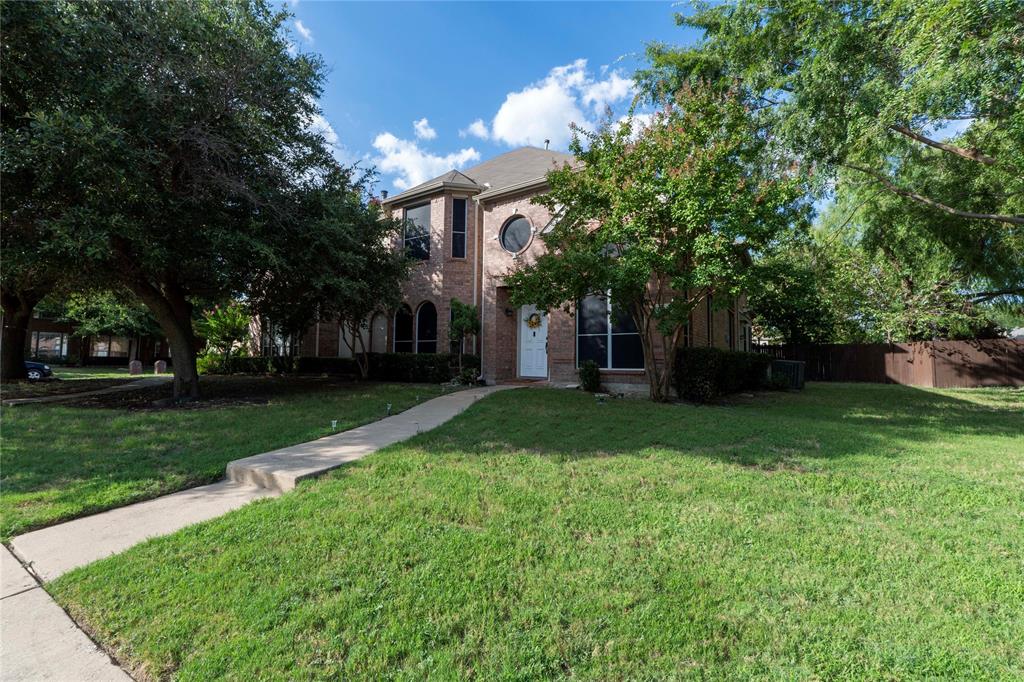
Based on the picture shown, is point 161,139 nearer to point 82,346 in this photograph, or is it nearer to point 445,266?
A: point 445,266

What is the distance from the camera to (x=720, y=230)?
7605 millimetres

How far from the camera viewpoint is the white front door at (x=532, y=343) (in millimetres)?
13281

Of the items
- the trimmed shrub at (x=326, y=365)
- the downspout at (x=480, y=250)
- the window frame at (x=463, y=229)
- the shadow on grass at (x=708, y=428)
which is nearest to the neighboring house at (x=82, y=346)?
the trimmed shrub at (x=326, y=365)

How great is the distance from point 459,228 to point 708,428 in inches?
408

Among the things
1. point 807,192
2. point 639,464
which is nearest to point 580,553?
point 639,464

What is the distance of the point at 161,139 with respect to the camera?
8289 millimetres

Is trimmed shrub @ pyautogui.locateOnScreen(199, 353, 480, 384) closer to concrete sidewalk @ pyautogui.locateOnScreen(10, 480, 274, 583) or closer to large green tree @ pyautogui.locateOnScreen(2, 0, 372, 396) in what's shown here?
large green tree @ pyautogui.locateOnScreen(2, 0, 372, 396)

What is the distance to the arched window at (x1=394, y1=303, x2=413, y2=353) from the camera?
15445 mm

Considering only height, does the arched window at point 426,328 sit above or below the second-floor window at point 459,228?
below

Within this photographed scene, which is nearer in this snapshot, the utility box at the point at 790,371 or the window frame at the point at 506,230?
the window frame at the point at 506,230

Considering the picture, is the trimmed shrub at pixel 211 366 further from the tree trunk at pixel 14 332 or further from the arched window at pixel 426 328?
the arched window at pixel 426 328

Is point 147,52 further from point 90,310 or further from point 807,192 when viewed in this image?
point 90,310

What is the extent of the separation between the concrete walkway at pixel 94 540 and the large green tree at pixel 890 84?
9.08m

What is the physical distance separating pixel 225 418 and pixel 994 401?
61.1 feet
